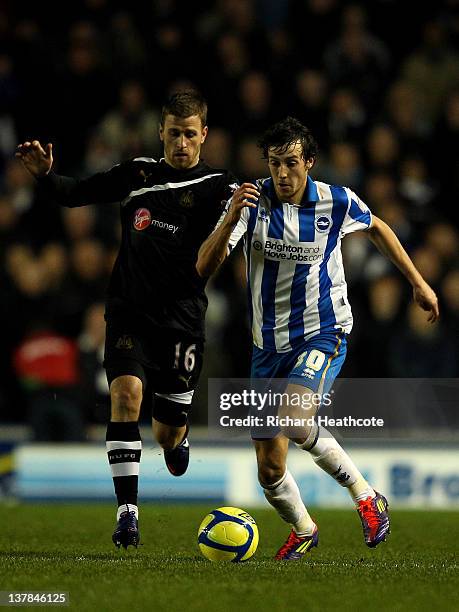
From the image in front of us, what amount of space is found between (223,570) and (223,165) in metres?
6.69

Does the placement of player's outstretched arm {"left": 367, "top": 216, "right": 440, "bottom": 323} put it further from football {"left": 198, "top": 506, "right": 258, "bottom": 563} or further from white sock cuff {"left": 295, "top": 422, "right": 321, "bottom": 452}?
football {"left": 198, "top": 506, "right": 258, "bottom": 563}

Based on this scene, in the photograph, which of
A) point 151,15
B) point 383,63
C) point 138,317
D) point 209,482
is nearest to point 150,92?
point 151,15

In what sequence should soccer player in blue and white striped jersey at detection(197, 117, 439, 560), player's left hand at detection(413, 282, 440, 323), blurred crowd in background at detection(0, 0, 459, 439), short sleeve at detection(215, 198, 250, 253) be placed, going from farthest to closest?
blurred crowd in background at detection(0, 0, 459, 439)
player's left hand at detection(413, 282, 440, 323)
soccer player in blue and white striped jersey at detection(197, 117, 439, 560)
short sleeve at detection(215, 198, 250, 253)

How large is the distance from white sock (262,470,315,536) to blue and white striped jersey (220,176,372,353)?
73 cm

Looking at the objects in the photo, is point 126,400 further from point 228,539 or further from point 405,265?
point 405,265

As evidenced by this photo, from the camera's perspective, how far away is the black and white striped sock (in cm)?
690

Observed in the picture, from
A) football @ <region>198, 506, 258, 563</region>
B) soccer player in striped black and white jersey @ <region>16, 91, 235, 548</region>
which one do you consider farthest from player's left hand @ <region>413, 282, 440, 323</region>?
football @ <region>198, 506, 258, 563</region>

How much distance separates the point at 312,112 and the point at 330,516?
4673 millimetres

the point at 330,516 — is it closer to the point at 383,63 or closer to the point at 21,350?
the point at 21,350

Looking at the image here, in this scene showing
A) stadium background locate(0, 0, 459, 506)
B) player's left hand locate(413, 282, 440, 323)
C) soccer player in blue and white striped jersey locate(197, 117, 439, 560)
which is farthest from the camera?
stadium background locate(0, 0, 459, 506)

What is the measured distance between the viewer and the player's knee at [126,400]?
22.6ft

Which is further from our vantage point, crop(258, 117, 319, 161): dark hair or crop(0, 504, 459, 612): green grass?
crop(258, 117, 319, 161): dark hair

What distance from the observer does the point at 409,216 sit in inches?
480

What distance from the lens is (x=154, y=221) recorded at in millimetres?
7184
